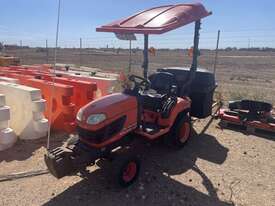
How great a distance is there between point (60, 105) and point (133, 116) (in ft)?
7.24

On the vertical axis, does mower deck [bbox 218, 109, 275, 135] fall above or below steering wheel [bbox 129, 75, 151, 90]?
below

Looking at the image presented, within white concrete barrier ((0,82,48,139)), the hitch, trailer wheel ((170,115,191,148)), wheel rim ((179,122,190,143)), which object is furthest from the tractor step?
white concrete barrier ((0,82,48,139))

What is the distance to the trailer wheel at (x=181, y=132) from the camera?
5414mm

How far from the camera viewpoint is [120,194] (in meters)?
4.08

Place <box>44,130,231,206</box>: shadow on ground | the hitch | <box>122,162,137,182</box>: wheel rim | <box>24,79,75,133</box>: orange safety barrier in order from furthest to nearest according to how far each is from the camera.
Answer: <box>24,79,75,133</box>: orange safety barrier, <box>122,162,137,182</box>: wheel rim, <box>44,130,231,206</box>: shadow on ground, the hitch

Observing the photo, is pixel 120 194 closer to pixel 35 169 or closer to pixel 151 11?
pixel 35 169

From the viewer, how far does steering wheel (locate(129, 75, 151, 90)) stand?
4609mm

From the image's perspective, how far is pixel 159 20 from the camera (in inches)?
175

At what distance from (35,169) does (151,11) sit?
10.0ft

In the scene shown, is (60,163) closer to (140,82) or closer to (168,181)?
(168,181)

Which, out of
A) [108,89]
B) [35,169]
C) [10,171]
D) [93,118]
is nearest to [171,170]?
[93,118]

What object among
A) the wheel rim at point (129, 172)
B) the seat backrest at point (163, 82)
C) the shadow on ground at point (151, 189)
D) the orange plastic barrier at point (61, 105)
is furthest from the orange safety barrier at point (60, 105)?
the wheel rim at point (129, 172)

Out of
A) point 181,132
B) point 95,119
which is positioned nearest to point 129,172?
point 95,119

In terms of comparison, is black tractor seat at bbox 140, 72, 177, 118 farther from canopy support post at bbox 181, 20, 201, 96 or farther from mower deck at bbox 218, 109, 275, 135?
mower deck at bbox 218, 109, 275, 135
